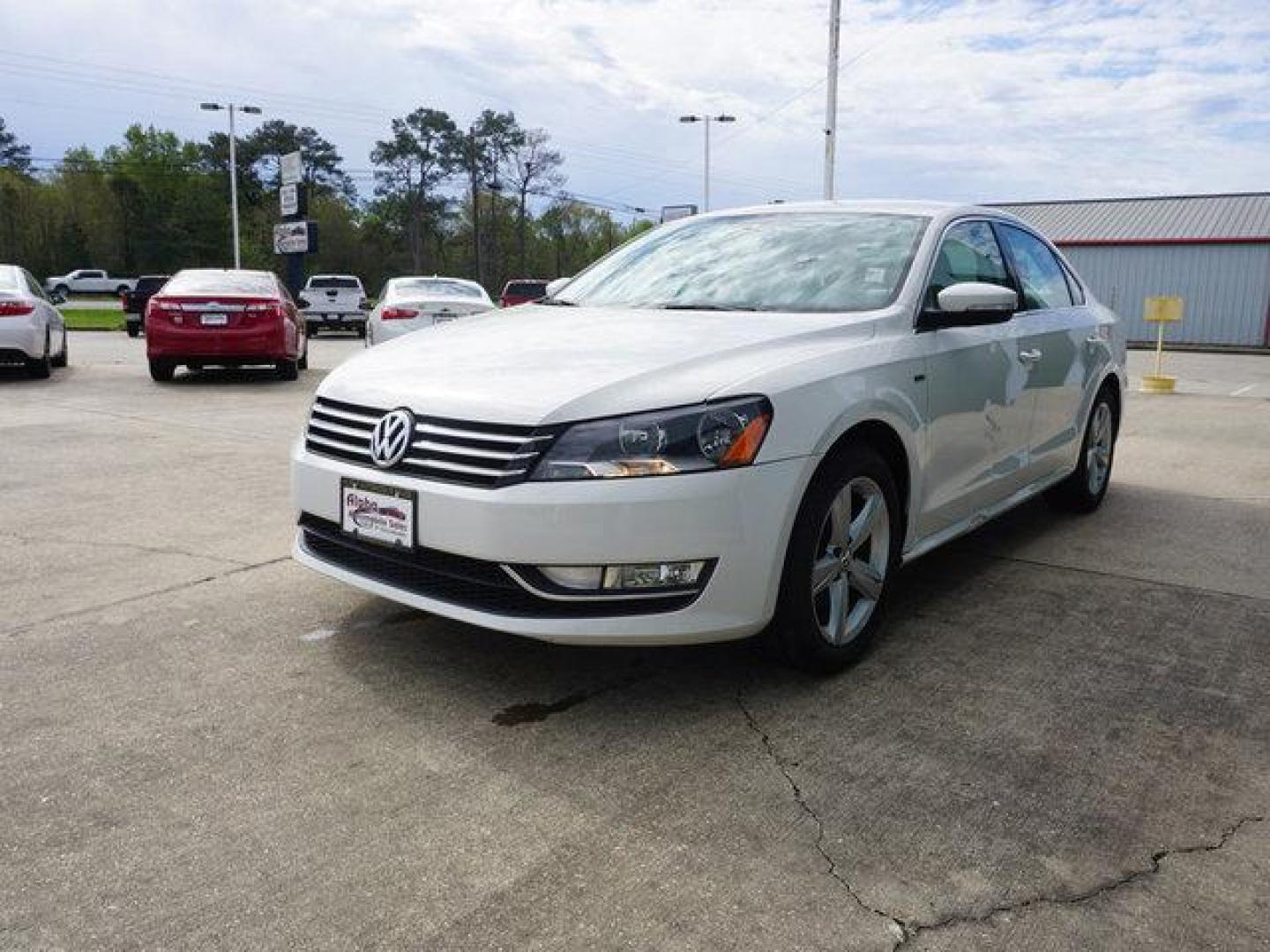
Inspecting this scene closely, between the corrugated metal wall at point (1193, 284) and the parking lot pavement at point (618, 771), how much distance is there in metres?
29.5

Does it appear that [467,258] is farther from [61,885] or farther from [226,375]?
[61,885]

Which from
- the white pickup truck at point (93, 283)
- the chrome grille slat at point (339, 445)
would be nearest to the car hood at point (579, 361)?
the chrome grille slat at point (339, 445)

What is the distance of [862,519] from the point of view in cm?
354

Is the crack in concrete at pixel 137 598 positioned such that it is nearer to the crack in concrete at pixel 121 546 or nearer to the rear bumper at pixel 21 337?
the crack in concrete at pixel 121 546

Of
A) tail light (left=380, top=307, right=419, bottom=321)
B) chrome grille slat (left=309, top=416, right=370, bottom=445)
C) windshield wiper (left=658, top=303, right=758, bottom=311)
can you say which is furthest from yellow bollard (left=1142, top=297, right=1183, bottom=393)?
chrome grille slat (left=309, top=416, right=370, bottom=445)

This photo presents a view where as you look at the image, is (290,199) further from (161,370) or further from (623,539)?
(623,539)

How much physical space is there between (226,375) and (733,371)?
11925 mm

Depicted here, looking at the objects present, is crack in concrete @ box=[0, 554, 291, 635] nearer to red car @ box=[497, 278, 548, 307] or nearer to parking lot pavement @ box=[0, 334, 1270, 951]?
parking lot pavement @ box=[0, 334, 1270, 951]

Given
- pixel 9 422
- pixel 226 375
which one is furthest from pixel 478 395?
pixel 226 375

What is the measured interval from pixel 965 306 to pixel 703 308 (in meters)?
0.94

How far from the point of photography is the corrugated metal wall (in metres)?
30.6

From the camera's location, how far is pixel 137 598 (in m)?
4.17

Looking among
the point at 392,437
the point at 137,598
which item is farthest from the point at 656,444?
the point at 137,598

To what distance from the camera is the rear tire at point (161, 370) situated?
12492 millimetres
